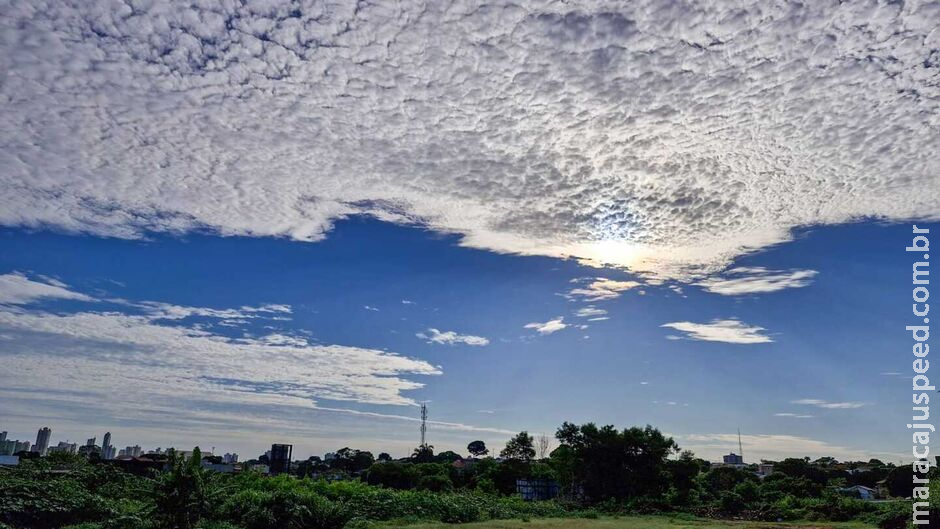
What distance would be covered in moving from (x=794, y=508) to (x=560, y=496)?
53.6 feet

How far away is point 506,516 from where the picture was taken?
101ft

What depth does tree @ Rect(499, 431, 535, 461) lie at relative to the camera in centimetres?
6172

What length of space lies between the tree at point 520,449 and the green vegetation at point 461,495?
6479 millimetres

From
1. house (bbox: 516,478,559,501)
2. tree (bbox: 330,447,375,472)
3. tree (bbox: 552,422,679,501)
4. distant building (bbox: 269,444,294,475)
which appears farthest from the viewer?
tree (bbox: 330,447,375,472)

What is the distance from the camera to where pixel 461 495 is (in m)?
34.5

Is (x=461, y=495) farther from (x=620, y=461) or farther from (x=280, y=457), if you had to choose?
(x=280, y=457)

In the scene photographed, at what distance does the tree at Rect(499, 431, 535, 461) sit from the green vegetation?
648 centimetres

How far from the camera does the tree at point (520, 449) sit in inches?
2430

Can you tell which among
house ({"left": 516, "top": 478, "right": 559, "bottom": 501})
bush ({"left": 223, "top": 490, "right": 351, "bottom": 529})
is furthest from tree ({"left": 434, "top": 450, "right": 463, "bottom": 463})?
bush ({"left": 223, "top": 490, "right": 351, "bottom": 529})

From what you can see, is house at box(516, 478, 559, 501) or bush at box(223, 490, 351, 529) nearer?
bush at box(223, 490, 351, 529)

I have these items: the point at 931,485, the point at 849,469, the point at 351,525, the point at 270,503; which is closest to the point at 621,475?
the point at 931,485

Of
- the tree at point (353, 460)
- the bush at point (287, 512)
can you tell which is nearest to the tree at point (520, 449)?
the tree at point (353, 460)

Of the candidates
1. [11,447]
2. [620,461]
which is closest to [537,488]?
[620,461]

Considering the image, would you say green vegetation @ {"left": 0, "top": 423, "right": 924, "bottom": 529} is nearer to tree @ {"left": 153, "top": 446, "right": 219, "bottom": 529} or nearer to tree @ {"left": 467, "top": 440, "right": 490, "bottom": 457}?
tree @ {"left": 153, "top": 446, "right": 219, "bottom": 529}
